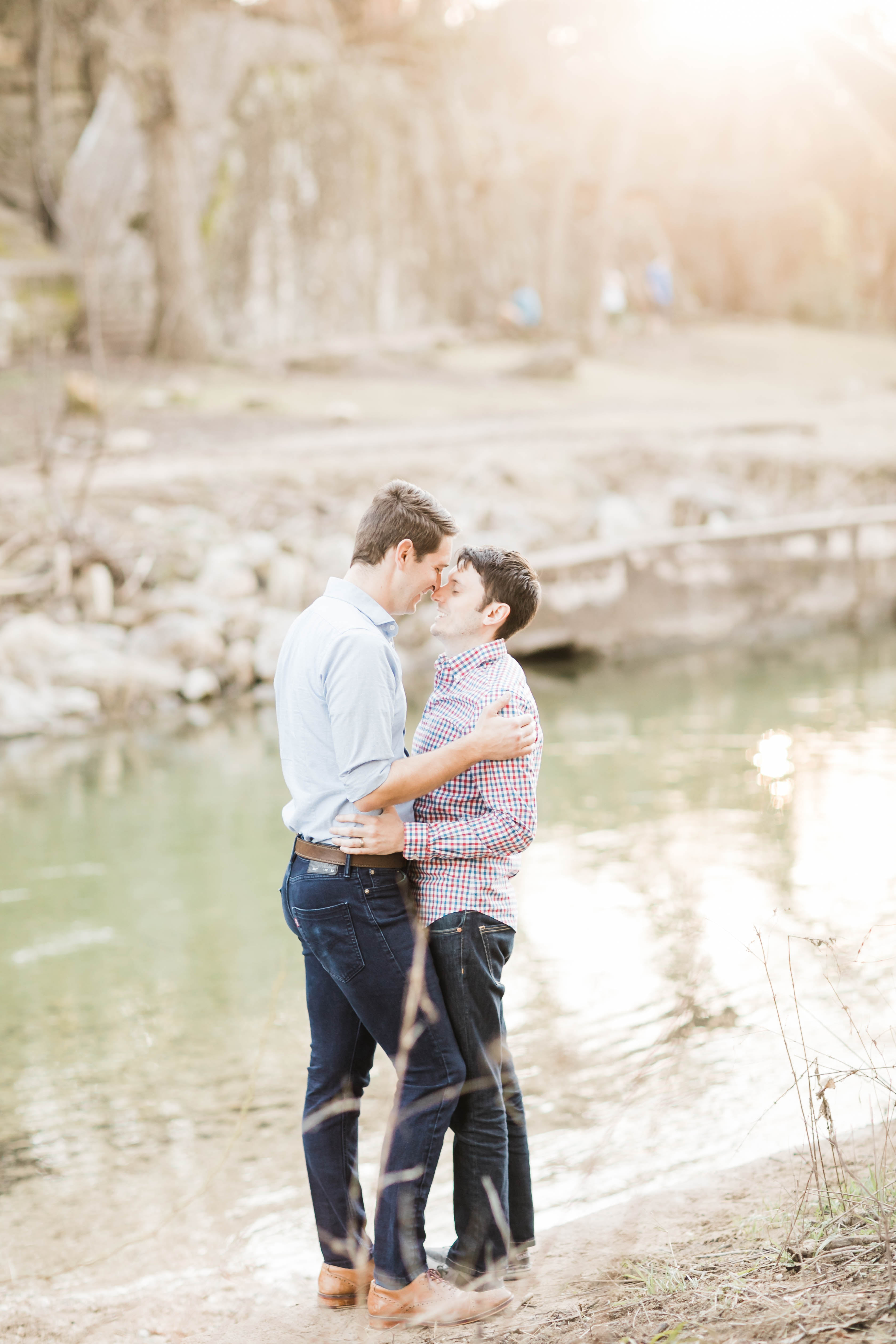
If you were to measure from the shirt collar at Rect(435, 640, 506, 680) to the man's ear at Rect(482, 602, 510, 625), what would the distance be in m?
0.05

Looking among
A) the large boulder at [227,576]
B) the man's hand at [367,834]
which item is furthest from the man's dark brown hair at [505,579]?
the large boulder at [227,576]

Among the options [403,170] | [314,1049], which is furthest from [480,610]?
[403,170]

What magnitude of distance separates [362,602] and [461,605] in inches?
9.3

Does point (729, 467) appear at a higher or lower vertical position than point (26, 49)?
lower

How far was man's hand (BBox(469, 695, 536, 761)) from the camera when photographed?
277 centimetres

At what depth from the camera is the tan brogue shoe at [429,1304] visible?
2.79 m

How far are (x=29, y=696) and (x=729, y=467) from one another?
9349 millimetres

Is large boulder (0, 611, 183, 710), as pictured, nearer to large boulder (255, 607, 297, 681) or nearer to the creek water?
large boulder (255, 607, 297, 681)

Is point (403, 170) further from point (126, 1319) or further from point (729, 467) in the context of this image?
point (126, 1319)

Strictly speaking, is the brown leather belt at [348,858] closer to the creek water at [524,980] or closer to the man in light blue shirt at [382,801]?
the man in light blue shirt at [382,801]

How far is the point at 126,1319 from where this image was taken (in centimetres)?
304

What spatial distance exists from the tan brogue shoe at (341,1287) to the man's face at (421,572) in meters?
1.50

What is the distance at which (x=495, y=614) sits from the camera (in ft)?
9.62

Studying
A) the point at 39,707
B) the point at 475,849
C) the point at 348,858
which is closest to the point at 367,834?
the point at 348,858
